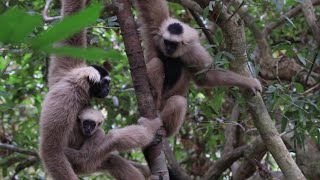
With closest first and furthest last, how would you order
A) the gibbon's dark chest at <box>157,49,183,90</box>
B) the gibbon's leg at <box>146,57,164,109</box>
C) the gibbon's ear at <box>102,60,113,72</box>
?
the gibbon's leg at <box>146,57,164,109</box>
the gibbon's dark chest at <box>157,49,183,90</box>
the gibbon's ear at <box>102,60,113,72</box>

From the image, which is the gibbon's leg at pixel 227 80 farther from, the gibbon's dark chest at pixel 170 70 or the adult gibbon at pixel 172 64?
the gibbon's dark chest at pixel 170 70

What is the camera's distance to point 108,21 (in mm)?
3658

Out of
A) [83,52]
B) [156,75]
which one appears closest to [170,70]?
[156,75]

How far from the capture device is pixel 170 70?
4.25m

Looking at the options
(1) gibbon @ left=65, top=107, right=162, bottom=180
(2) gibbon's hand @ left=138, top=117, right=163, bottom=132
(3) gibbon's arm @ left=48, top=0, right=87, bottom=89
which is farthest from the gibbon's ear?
(2) gibbon's hand @ left=138, top=117, right=163, bottom=132

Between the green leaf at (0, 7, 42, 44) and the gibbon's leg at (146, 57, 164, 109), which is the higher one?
the green leaf at (0, 7, 42, 44)

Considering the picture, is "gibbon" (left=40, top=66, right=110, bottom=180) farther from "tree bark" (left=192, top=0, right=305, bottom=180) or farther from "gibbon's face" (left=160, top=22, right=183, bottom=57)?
"tree bark" (left=192, top=0, right=305, bottom=180)

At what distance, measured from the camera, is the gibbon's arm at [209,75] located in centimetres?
386

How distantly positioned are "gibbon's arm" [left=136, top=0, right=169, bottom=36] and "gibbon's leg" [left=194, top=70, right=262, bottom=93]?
27.2 inches

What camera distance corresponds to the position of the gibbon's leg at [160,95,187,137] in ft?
12.4

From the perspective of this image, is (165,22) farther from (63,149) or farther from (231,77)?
(63,149)

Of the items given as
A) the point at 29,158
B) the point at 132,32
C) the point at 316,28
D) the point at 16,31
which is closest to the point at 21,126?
the point at 29,158

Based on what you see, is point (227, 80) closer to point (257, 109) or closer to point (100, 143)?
point (257, 109)

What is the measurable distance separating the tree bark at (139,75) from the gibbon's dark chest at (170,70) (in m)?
1.31
